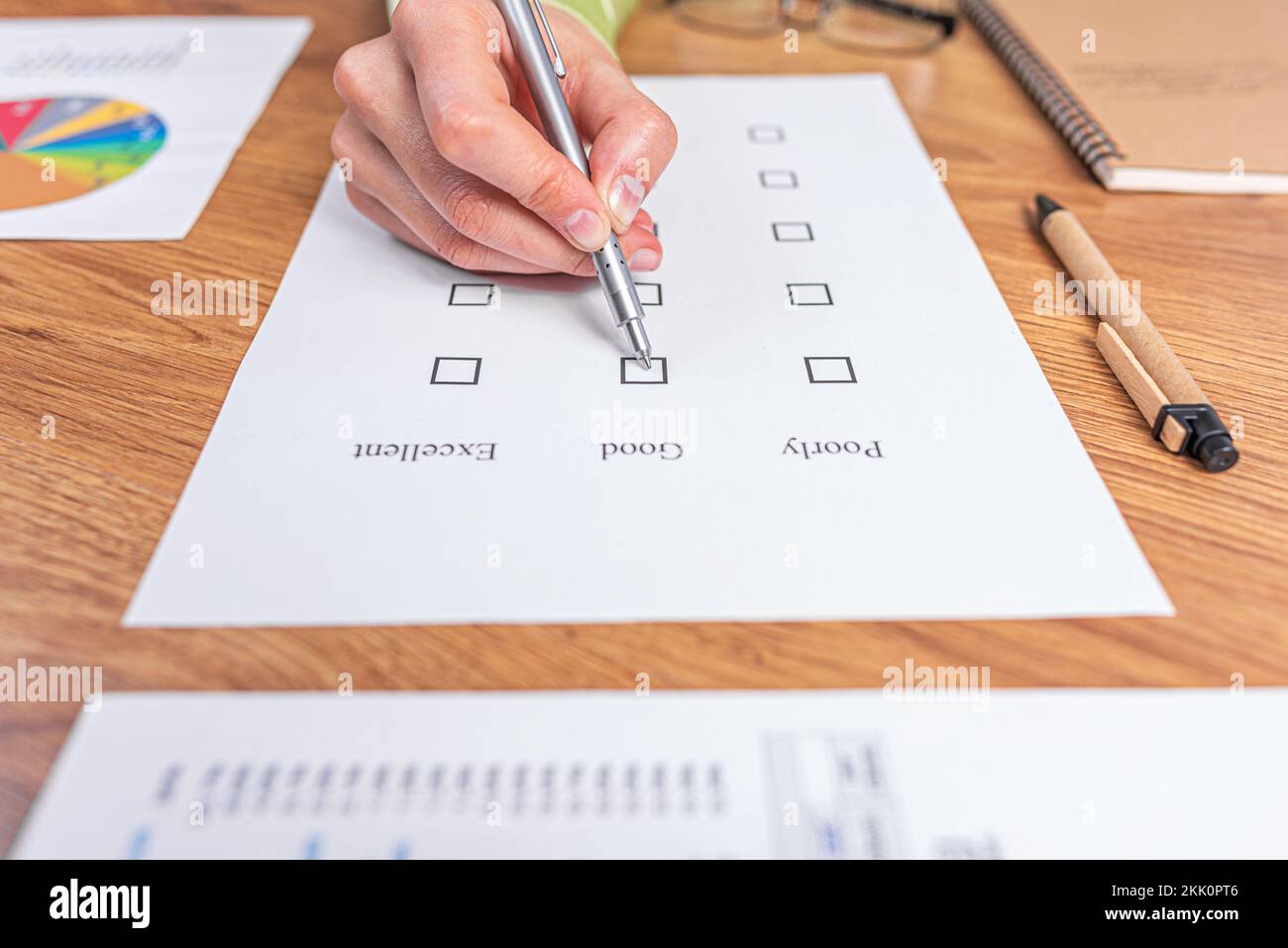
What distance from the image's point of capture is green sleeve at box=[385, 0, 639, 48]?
0.72 metres

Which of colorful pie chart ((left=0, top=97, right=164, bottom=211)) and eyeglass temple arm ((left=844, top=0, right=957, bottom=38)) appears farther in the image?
eyeglass temple arm ((left=844, top=0, right=957, bottom=38))

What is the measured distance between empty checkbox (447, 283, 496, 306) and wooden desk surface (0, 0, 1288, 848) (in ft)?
0.33

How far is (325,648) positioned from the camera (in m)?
0.37

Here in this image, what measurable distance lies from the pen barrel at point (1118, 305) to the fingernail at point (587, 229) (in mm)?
268

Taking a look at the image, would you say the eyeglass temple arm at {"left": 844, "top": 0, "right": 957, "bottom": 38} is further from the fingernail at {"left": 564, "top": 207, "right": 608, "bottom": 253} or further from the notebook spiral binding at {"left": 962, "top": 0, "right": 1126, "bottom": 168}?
the fingernail at {"left": 564, "top": 207, "right": 608, "bottom": 253}

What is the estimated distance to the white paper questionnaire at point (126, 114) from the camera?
24.1 inches

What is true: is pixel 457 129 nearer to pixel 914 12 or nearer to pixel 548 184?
pixel 548 184

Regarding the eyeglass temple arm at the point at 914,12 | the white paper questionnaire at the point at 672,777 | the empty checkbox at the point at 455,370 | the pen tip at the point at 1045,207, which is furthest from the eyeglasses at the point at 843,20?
the white paper questionnaire at the point at 672,777

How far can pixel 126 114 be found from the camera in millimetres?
700

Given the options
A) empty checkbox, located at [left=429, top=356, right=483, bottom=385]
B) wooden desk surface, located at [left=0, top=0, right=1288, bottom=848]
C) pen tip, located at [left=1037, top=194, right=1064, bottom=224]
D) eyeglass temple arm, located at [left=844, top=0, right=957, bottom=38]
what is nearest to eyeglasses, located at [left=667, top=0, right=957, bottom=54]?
eyeglass temple arm, located at [left=844, top=0, right=957, bottom=38]

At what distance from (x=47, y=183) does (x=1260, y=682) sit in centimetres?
69

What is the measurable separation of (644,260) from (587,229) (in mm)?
61
